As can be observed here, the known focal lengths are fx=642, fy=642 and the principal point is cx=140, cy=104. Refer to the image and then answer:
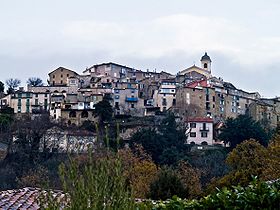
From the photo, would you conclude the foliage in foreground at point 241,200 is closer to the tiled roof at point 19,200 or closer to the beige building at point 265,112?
the tiled roof at point 19,200

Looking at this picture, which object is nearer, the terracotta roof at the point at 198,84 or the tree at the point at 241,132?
the tree at the point at 241,132

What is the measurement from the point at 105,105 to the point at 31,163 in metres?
23.5

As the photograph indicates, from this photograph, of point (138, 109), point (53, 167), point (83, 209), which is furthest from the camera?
point (138, 109)

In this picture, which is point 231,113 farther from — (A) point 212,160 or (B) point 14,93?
(A) point 212,160

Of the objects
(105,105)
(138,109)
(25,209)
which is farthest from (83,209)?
(138,109)

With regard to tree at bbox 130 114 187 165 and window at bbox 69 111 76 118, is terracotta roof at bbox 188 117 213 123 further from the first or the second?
window at bbox 69 111 76 118

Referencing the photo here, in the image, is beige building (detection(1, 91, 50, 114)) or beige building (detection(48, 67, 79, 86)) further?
beige building (detection(48, 67, 79, 86))

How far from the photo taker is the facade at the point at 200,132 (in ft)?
204

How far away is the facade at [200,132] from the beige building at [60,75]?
20785mm

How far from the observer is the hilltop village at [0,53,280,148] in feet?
214

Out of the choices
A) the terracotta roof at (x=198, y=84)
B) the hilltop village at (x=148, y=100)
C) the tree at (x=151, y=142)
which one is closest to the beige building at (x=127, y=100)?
the hilltop village at (x=148, y=100)

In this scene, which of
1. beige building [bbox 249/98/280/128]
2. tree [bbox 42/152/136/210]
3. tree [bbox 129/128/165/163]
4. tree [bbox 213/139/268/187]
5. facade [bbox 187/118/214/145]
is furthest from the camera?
beige building [bbox 249/98/280/128]

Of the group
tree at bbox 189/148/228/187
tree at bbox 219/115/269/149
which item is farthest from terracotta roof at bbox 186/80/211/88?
tree at bbox 189/148/228/187

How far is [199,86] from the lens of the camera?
71375mm
